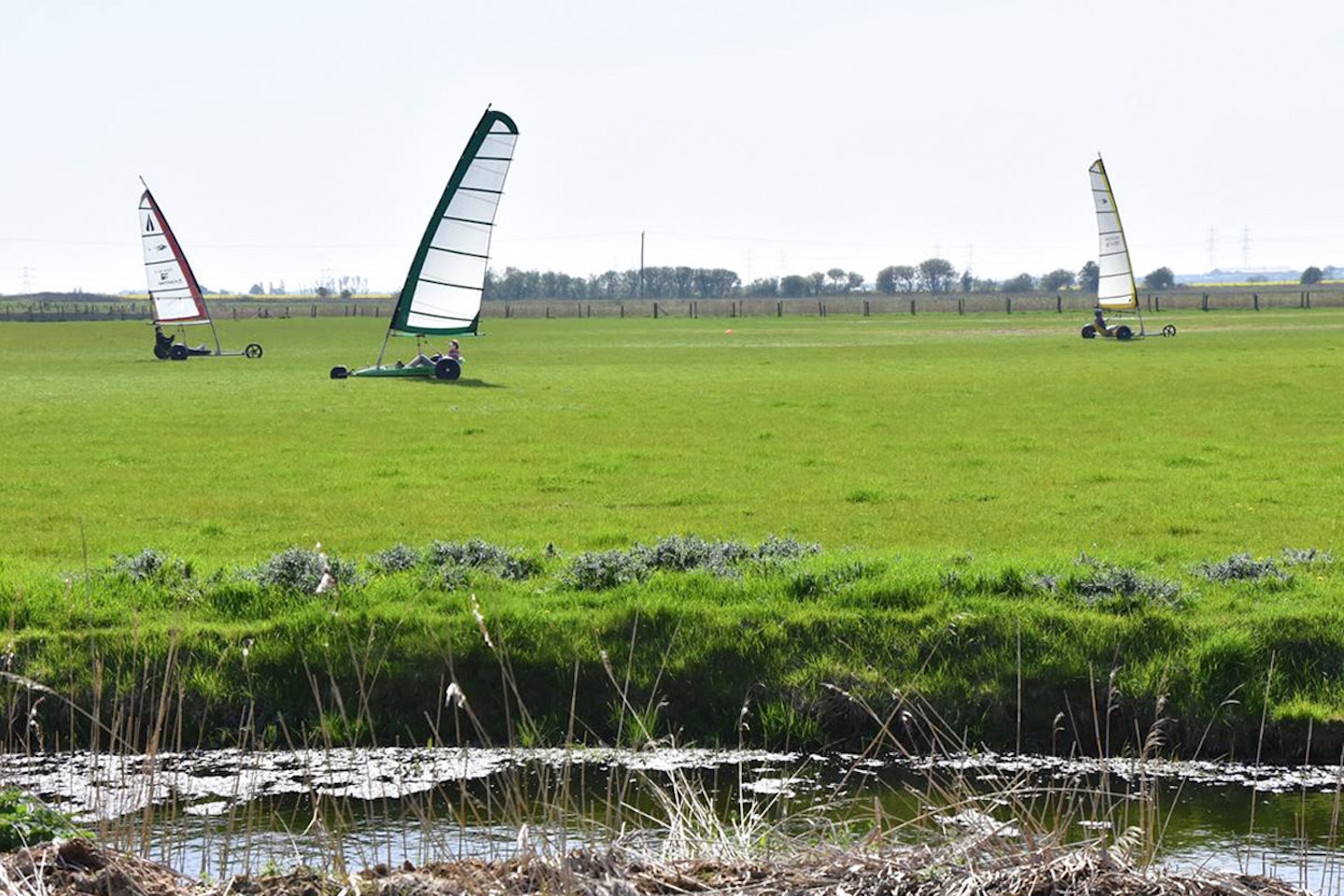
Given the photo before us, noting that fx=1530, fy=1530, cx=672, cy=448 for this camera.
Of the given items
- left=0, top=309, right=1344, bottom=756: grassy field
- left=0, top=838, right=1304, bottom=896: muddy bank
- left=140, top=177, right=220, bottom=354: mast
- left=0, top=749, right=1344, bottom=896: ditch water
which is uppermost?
left=140, top=177, right=220, bottom=354: mast

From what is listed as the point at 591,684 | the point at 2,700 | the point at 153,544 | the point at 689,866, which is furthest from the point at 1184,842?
the point at 153,544

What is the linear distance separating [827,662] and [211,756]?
4761 mm

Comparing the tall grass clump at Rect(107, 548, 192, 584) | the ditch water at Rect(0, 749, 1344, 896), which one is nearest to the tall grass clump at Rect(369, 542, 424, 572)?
the tall grass clump at Rect(107, 548, 192, 584)

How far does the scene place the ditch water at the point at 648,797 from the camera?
862 centimetres

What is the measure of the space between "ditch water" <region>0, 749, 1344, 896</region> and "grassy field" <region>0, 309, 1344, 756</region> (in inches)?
19.4

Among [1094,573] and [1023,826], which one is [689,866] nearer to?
[1023,826]

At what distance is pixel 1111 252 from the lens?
8069cm

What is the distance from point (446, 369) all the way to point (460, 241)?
13.7 feet

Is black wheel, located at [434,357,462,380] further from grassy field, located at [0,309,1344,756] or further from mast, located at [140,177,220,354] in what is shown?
mast, located at [140,177,220,354]

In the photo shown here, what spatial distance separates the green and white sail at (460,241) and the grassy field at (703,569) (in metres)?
8.94

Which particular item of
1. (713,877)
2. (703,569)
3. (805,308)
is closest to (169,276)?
(703,569)

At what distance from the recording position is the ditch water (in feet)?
28.3

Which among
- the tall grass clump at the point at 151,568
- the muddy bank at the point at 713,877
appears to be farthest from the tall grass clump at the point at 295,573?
the muddy bank at the point at 713,877

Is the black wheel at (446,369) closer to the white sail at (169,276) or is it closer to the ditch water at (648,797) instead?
the white sail at (169,276)
